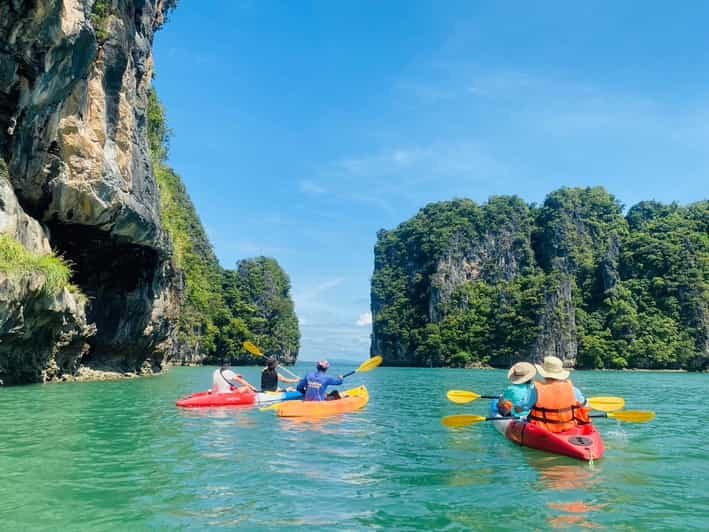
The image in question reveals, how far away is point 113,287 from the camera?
24141 mm

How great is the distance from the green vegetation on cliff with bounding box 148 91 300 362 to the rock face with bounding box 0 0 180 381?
34.3m

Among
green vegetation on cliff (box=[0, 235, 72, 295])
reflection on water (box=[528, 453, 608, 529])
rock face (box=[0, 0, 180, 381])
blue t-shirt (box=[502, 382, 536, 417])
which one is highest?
rock face (box=[0, 0, 180, 381])

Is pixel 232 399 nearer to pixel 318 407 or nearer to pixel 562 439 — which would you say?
pixel 318 407

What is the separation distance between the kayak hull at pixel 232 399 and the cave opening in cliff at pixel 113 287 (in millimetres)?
9714

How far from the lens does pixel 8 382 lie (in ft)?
56.1

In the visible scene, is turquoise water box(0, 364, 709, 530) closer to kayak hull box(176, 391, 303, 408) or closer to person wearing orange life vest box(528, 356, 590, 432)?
person wearing orange life vest box(528, 356, 590, 432)

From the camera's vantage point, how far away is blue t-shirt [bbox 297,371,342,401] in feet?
38.8

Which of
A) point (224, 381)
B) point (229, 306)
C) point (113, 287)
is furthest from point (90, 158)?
point (229, 306)

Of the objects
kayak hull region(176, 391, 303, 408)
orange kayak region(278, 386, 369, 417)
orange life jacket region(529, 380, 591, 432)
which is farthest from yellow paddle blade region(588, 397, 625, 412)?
kayak hull region(176, 391, 303, 408)

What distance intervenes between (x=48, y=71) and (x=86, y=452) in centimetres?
1006

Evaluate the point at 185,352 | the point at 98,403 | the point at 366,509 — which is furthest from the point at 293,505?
the point at 185,352

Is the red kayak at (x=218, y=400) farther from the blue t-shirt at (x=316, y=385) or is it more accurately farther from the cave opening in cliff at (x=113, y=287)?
the cave opening in cliff at (x=113, y=287)

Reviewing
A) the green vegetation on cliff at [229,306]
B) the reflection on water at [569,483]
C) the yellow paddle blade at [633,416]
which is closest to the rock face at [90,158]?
the reflection on water at [569,483]

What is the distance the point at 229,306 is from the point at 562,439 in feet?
265
